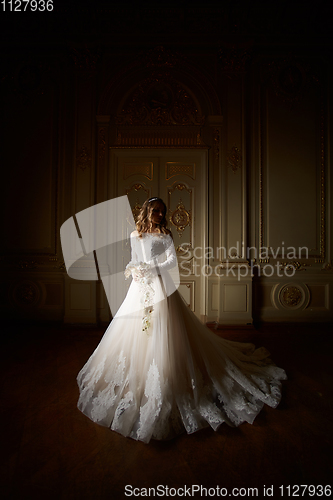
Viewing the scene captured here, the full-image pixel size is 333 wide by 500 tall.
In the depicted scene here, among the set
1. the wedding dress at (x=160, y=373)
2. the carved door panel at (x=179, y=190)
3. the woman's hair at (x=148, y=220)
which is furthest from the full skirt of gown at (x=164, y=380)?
the carved door panel at (x=179, y=190)

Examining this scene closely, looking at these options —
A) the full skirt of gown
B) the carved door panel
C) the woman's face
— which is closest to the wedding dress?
the full skirt of gown

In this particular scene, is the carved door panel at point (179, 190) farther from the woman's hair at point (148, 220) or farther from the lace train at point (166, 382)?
the woman's hair at point (148, 220)

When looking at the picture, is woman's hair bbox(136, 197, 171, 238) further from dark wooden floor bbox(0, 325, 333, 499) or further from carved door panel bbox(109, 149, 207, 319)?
carved door panel bbox(109, 149, 207, 319)

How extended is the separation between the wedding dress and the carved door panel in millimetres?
1950

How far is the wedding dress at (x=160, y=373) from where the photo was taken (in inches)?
68.7

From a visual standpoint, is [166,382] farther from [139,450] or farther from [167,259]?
[167,259]

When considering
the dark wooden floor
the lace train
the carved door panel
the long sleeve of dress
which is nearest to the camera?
the dark wooden floor

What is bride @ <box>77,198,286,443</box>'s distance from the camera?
175 cm

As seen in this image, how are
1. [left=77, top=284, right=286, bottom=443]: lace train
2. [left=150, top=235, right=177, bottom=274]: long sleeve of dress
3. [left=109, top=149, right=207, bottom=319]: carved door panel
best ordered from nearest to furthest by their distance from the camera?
1. [left=77, top=284, right=286, bottom=443]: lace train
2. [left=150, top=235, right=177, bottom=274]: long sleeve of dress
3. [left=109, top=149, right=207, bottom=319]: carved door panel

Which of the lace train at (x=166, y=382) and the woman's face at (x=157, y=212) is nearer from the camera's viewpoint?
the lace train at (x=166, y=382)

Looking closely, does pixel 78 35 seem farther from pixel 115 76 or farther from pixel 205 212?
pixel 205 212

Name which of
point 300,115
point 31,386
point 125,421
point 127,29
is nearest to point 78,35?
point 127,29

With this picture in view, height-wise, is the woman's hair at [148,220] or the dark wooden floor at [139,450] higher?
the woman's hair at [148,220]

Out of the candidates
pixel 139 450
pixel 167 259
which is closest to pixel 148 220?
pixel 167 259
